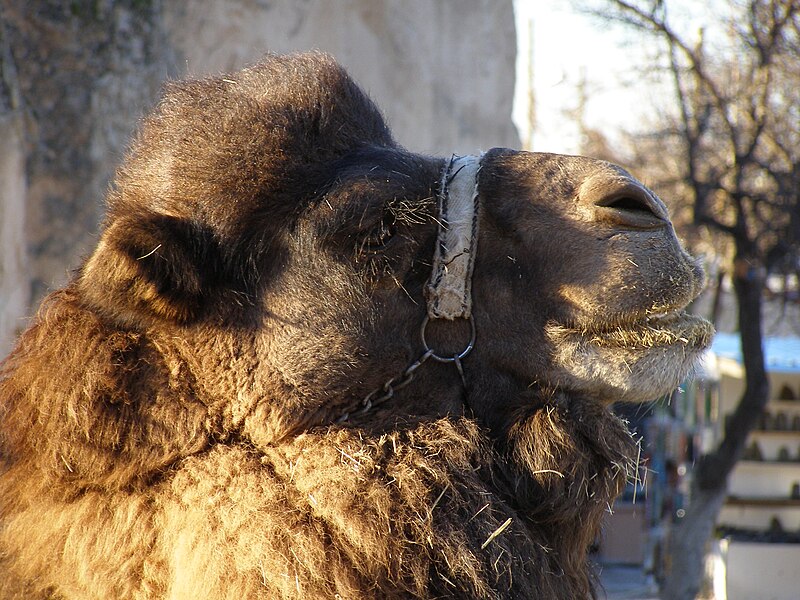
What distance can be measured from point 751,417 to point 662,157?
3.80 metres

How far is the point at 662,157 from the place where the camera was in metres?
10.6

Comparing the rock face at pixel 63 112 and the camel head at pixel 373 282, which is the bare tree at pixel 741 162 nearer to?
the rock face at pixel 63 112

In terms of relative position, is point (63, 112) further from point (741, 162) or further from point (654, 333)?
point (741, 162)

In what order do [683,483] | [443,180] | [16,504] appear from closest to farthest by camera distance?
1. [16,504]
2. [443,180]
3. [683,483]

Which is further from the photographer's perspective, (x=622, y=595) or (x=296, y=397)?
(x=622, y=595)

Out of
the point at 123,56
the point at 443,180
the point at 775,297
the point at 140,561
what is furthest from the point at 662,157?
the point at 140,561

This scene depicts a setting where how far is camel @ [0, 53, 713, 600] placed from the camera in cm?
196

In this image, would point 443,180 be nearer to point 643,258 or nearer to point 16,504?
point 643,258

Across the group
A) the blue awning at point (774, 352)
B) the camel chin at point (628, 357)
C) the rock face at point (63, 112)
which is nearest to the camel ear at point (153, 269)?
the camel chin at point (628, 357)

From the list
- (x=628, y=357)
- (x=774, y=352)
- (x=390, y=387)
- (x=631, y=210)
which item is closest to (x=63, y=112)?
(x=390, y=387)

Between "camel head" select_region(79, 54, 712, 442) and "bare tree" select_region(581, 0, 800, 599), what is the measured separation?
19.9 ft

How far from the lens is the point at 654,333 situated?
6.73 feet

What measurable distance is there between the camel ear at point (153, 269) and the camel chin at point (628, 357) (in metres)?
0.78

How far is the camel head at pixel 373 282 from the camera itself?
2.05 m
